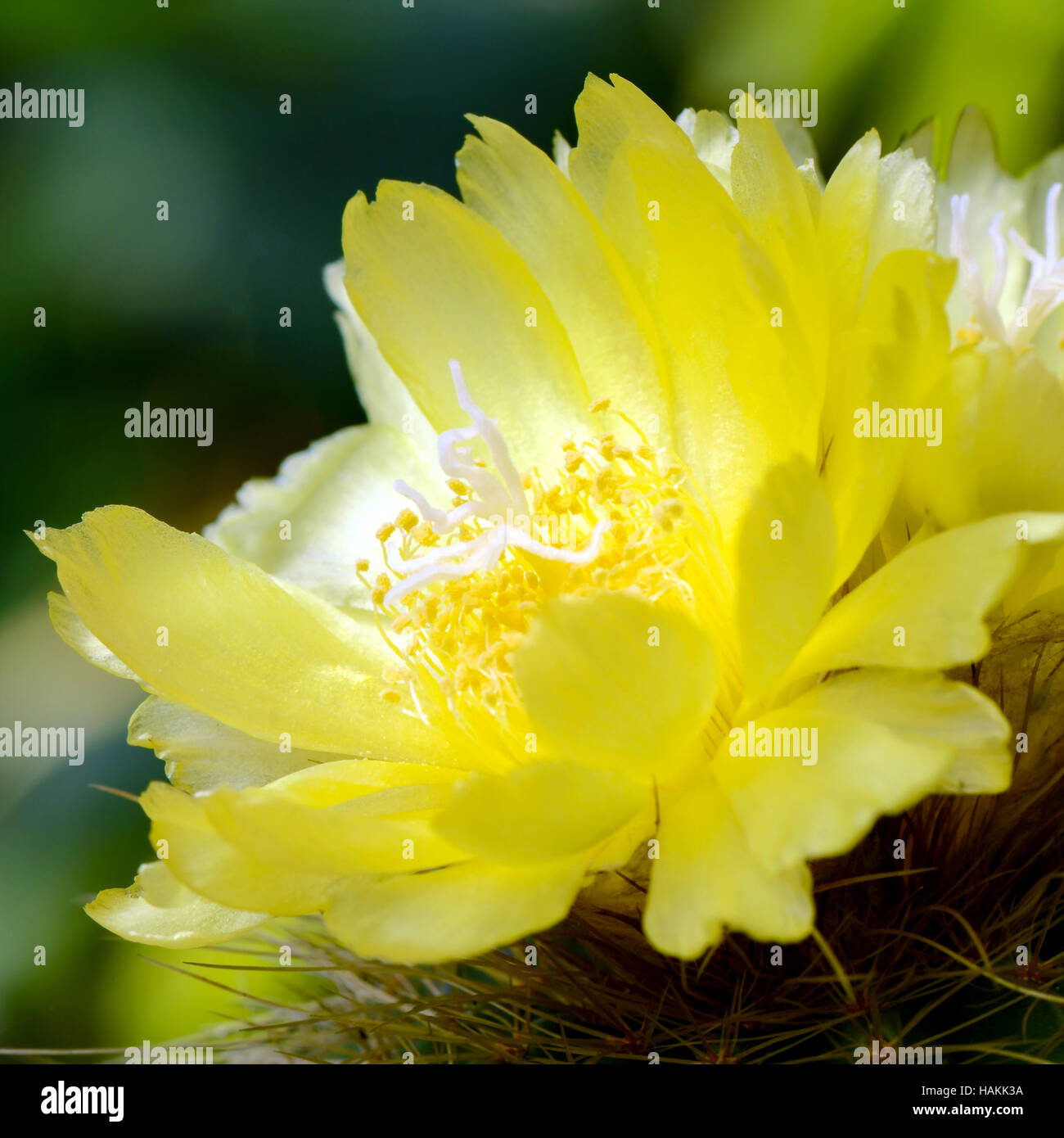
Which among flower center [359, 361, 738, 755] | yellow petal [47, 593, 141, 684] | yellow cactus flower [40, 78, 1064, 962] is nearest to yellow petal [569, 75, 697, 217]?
yellow cactus flower [40, 78, 1064, 962]

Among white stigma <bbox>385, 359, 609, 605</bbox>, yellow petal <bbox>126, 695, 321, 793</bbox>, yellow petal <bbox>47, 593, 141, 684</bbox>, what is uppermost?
white stigma <bbox>385, 359, 609, 605</bbox>

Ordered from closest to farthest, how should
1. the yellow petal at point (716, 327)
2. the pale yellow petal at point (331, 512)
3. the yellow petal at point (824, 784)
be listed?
the yellow petal at point (824, 784), the yellow petal at point (716, 327), the pale yellow petal at point (331, 512)

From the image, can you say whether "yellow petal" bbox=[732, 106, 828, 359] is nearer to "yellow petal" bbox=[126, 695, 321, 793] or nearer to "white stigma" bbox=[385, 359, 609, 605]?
"white stigma" bbox=[385, 359, 609, 605]

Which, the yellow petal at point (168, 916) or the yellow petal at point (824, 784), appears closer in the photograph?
the yellow petal at point (824, 784)

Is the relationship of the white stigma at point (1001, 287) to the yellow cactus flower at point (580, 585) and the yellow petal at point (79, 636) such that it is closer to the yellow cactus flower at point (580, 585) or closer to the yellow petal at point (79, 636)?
the yellow cactus flower at point (580, 585)

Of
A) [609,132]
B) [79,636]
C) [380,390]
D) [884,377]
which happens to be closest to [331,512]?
[380,390]

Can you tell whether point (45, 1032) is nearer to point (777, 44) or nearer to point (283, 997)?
point (283, 997)

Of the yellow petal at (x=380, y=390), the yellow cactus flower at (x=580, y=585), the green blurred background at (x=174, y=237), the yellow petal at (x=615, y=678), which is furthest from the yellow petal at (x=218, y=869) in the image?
the green blurred background at (x=174, y=237)
